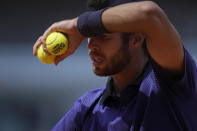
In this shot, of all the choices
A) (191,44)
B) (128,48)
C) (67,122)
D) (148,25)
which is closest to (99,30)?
(148,25)

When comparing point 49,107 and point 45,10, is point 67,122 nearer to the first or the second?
point 49,107

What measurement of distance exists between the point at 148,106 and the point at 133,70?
0.50ft

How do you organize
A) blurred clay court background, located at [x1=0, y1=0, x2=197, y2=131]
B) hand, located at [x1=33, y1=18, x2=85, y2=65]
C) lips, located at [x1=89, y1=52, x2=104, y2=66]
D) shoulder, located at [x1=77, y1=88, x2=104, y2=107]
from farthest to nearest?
1. blurred clay court background, located at [x1=0, y1=0, x2=197, y2=131]
2. shoulder, located at [x1=77, y1=88, x2=104, y2=107]
3. lips, located at [x1=89, y1=52, x2=104, y2=66]
4. hand, located at [x1=33, y1=18, x2=85, y2=65]

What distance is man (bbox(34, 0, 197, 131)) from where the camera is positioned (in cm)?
66

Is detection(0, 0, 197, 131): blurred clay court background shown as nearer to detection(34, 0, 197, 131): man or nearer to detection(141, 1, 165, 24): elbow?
detection(34, 0, 197, 131): man

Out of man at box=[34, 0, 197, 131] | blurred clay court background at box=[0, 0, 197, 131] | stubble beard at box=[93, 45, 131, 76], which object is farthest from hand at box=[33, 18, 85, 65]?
blurred clay court background at box=[0, 0, 197, 131]

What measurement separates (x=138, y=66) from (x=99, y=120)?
7.3 inches

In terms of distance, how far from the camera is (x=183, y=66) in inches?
27.7

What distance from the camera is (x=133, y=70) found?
2.93 feet

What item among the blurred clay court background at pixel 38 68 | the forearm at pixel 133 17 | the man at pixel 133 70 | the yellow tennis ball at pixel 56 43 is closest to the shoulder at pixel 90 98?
the man at pixel 133 70

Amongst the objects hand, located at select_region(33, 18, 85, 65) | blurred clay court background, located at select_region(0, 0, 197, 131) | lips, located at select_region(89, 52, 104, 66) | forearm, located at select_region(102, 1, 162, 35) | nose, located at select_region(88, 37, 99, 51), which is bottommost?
blurred clay court background, located at select_region(0, 0, 197, 131)

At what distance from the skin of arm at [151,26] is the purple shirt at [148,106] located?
1.5 inches

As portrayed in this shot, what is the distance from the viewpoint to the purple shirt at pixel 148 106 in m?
0.73

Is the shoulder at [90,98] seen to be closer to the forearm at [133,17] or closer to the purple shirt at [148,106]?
the purple shirt at [148,106]
